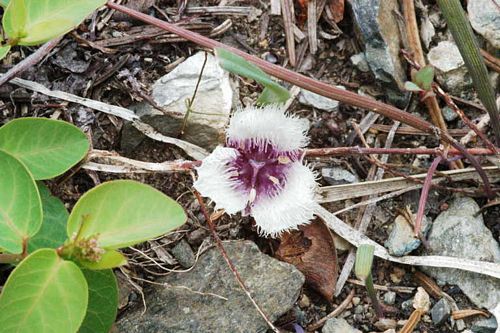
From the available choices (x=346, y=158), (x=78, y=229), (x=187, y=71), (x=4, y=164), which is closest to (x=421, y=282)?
(x=346, y=158)

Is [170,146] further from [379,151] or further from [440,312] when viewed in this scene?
[440,312]

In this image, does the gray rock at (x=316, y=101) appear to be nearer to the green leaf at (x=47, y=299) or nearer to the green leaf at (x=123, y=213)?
the green leaf at (x=123, y=213)

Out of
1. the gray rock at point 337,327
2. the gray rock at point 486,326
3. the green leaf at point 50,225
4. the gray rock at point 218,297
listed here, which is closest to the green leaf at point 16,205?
the green leaf at point 50,225

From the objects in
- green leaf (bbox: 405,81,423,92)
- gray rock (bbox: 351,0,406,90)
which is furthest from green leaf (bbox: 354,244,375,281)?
gray rock (bbox: 351,0,406,90)

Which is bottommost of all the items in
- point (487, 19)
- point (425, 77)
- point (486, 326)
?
point (486, 326)

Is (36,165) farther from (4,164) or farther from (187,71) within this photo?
(187,71)

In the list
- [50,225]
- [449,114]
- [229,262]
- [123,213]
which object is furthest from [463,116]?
[50,225]
